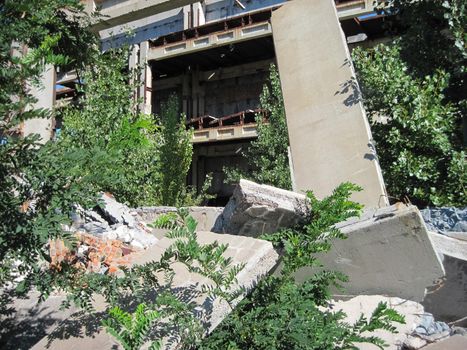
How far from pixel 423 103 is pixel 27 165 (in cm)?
472

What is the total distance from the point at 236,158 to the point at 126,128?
50.8ft

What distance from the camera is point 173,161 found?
1032 cm

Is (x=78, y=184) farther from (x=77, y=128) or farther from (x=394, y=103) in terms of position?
(x=77, y=128)

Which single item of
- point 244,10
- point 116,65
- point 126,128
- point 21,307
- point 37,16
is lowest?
point 21,307

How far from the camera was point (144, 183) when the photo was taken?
8773 mm

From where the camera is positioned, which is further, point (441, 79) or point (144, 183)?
point (144, 183)

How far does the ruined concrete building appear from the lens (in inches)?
201

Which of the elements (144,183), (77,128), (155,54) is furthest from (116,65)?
(155,54)

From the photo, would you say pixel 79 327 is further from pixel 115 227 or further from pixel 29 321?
pixel 115 227

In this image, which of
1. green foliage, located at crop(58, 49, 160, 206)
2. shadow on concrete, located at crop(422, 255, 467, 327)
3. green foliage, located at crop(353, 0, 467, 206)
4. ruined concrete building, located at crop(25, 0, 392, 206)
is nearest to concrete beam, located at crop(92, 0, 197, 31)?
ruined concrete building, located at crop(25, 0, 392, 206)

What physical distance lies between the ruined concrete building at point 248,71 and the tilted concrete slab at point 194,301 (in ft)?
6.22

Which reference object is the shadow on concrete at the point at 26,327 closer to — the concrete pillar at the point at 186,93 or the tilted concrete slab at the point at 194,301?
the tilted concrete slab at the point at 194,301

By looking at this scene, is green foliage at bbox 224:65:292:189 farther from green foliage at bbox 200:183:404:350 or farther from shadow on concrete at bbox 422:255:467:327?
green foliage at bbox 200:183:404:350

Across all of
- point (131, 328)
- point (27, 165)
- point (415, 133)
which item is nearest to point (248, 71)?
point (415, 133)
